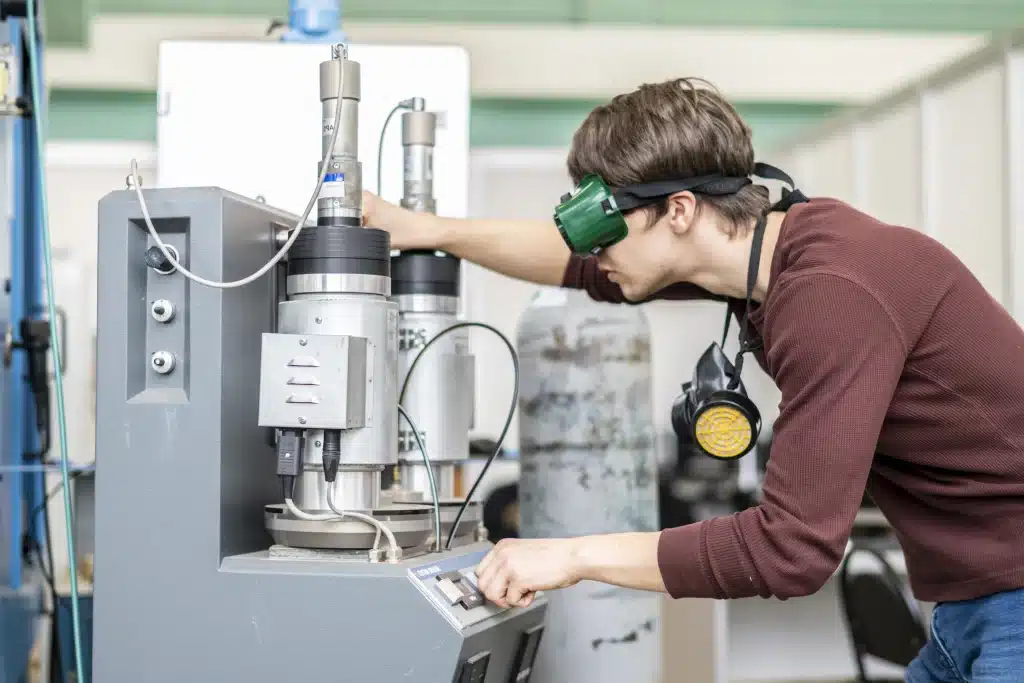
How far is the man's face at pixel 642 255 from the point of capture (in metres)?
1.39

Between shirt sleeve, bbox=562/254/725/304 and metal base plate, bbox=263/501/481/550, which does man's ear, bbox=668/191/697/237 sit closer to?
shirt sleeve, bbox=562/254/725/304

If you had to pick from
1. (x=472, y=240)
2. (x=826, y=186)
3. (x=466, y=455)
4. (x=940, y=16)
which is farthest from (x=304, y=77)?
(x=940, y=16)

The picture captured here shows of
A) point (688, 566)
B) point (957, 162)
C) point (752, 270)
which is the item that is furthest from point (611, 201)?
point (957, 162)

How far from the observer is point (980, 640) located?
1.33 m

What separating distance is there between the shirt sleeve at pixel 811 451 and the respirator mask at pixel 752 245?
17cm

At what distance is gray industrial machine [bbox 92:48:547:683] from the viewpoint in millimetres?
1177

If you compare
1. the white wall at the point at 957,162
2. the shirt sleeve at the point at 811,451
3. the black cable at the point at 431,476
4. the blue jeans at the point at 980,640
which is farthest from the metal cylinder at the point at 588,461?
the white wall at the point at 957,162

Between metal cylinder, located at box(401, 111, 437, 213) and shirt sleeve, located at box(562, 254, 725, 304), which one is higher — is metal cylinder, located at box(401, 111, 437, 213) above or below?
above

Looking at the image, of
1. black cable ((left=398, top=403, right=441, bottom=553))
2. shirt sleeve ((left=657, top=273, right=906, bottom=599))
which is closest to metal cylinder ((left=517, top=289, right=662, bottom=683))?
black cable ((left=398, top=403, right=441, bottom=553))

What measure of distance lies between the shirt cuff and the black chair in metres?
1.62

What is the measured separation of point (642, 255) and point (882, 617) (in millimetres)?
1661

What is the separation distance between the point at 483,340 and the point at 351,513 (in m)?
3.75

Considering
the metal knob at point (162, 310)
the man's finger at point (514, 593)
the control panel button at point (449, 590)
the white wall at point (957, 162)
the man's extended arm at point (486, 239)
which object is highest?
the white wall at point (957, 162)

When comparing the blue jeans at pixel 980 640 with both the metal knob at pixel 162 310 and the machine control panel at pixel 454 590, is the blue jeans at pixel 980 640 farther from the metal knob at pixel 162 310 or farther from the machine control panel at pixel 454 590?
the metal knob at pixel 162 310
